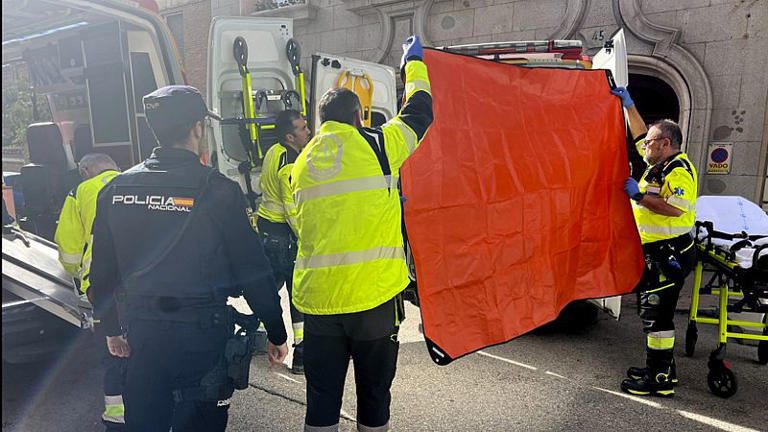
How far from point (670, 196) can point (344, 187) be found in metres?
2.55

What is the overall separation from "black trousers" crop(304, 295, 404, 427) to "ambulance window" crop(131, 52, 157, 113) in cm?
334

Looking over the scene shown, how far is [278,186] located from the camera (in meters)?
4.06

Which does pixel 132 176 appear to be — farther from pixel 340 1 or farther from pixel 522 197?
pixel 340 1

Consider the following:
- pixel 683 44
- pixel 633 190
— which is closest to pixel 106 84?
pixel 633 190

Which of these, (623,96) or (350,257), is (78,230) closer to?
(350,257)

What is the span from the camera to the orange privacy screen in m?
2.98

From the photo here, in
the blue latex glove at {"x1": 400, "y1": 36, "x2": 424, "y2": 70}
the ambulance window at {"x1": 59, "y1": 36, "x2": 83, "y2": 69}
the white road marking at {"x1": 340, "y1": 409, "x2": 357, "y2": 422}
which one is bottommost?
the white road marking at {"x1": 340, "y1": 409, "x2": 357, "y2": 422}

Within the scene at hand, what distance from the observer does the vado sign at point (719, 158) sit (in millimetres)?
7539

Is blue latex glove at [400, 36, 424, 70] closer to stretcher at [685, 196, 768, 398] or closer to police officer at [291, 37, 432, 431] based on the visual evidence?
police officer at [291, 37, 432, 431]

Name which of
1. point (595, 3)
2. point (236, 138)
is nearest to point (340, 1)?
point (595, 3)

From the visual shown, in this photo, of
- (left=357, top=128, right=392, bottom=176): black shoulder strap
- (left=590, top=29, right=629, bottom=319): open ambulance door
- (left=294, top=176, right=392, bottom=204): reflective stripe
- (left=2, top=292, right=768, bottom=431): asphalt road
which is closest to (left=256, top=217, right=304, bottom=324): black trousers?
(left=2, top=292, right=768, bottom=431): asphalt road

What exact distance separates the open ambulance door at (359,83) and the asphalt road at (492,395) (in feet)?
6.92

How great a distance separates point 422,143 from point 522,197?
0.85 metres

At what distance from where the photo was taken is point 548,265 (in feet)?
11.4
